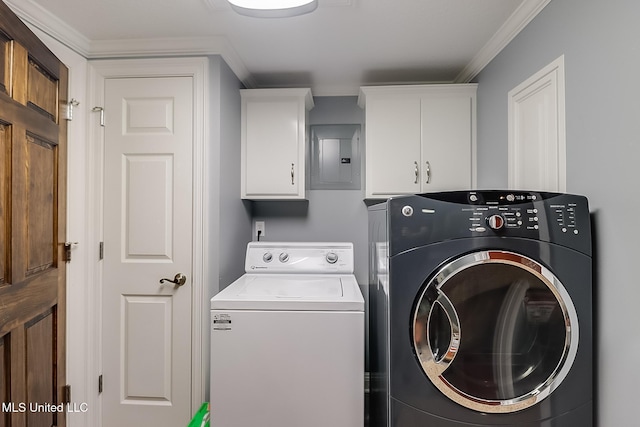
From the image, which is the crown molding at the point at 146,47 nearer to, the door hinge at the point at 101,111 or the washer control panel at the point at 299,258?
the door hinge at the point at 101,111

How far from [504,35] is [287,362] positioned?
1.95 metres

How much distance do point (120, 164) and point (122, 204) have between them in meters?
0.23

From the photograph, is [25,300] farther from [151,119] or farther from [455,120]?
[455,120]

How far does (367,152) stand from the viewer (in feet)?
7.36

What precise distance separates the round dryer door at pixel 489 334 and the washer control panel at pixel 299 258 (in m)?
0.93

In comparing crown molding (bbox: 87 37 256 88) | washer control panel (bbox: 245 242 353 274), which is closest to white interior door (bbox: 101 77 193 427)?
crown molding (bbox: 87 37 256 88)

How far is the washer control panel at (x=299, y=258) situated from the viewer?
81.7 inches

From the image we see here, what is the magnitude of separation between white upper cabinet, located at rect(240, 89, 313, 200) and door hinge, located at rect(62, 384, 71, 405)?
1.41 metres

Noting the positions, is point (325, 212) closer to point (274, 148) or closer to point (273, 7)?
point (274, 148)

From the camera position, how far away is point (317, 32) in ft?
5.75

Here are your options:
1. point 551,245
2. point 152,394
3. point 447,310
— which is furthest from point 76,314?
point 551,245

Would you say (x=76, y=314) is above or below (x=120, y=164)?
below

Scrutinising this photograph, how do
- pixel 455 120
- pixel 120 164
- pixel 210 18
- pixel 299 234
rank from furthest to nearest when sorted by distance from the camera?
pixel 299 234 → pixel 455 120 → pixel 120 164 → pixel 210 18

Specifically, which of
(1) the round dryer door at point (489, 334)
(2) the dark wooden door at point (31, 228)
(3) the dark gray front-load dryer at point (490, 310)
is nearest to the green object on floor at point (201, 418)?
(2) the dark wooden door at point (31, 228)
